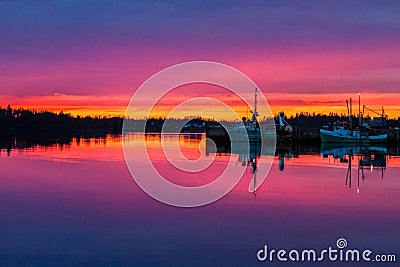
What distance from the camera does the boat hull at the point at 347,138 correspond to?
75000 mm

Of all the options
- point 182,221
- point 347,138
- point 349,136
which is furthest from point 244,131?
point 182,221

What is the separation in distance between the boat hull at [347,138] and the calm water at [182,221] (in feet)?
156

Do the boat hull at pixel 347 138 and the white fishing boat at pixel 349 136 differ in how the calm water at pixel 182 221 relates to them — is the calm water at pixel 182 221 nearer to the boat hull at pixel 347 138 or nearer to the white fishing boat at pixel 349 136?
the boat hull at pixel 347 138

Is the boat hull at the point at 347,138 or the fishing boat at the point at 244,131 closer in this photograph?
the boat hull at the point at 347,138

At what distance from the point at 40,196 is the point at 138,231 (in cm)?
793

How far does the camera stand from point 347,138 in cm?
7512

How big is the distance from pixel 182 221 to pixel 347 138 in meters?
61.4

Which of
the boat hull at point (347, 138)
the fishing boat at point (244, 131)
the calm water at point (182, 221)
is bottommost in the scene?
the calm water at point (182, 221)

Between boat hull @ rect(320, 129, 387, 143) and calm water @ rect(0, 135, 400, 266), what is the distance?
156ft

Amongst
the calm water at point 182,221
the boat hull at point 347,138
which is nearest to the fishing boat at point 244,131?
the boat hull at point 347,138

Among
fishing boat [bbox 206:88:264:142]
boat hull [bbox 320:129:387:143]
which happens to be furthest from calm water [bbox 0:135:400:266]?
fishing boat [bbox 206:88:264:142]

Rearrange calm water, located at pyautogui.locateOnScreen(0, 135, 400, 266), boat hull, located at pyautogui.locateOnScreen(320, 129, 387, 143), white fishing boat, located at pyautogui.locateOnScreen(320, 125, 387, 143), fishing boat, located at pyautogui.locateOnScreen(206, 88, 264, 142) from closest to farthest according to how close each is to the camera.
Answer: calm water, located at pyautogui.locateOnScreen(0, 135, 400, 266) < boat hull, located at pyautogui.locateOnScreen(320, 129, 387, 143) < white fishing boat, located at pyautogui.locateOnScreen(320, 125, 387, 143) < fishing boat, located at pyautogui.locateOnScreen(206, 88, 264, 142)

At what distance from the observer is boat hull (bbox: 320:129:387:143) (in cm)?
7500

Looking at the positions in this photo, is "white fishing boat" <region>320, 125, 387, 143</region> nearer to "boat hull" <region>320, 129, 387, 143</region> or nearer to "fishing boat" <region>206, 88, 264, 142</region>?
"boat hull" <region>320, 129, 387, 143</region>
